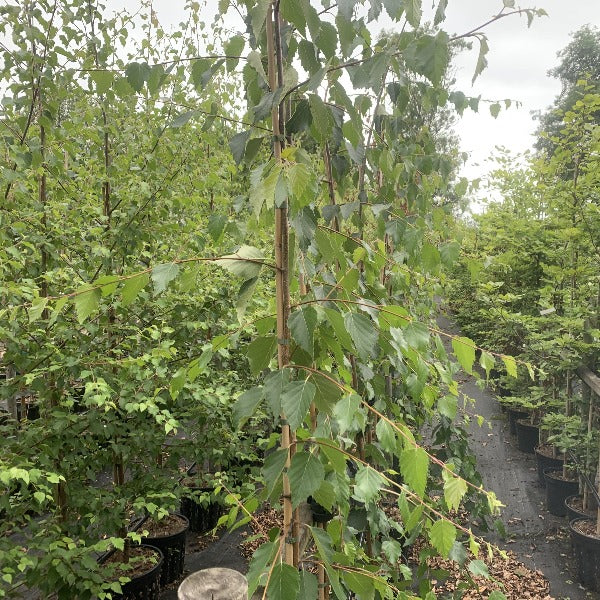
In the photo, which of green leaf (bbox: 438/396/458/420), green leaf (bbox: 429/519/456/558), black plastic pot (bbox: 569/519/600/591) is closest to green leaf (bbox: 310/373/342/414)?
green leaf (bbox: 429/519/456/558)

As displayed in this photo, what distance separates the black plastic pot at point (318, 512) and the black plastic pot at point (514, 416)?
20.1ft

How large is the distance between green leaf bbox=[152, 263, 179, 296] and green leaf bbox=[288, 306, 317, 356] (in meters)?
0.23

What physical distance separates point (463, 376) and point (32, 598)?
297 inches

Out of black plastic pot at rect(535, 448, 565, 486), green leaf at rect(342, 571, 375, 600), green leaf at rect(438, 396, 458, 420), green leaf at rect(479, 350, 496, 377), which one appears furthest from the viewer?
black plastic pot at rect(535, 448, 565, 486)

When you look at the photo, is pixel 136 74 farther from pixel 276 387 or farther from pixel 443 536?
pixel 443 536

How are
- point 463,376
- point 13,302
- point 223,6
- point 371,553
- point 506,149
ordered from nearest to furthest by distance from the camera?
point 223,6 < point 371,553 < point 13,302 < point 506,149 < point 463,376

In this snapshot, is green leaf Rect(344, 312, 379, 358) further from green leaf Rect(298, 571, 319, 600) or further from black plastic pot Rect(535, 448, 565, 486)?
black plastic pot Rect(535, 448, 565, 486)

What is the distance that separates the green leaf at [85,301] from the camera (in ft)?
3.21

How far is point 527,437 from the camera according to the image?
652cm

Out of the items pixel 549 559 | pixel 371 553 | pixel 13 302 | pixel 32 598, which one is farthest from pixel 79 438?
pixel 549 559

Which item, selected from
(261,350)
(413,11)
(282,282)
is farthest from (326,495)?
(413,11)

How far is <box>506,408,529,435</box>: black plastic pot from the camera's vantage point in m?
6.96

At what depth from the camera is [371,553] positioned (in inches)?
84.0

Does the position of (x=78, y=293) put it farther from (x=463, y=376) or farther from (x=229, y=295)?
(x=463, y=376)
